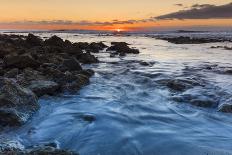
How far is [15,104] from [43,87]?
240 cm

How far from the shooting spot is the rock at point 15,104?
7.78 meters

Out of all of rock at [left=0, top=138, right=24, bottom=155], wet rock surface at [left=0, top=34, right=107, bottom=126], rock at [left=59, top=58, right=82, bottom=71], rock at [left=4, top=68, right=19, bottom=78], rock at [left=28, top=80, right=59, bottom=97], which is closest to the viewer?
rock at [left=0, top=138, right=24, bottom=155]

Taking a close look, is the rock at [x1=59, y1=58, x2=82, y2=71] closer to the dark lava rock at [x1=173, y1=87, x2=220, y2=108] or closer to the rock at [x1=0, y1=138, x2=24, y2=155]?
the dark lava rock at [x1=173, y1=87, x2=220, y2=108]

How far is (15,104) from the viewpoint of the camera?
27.5 feet

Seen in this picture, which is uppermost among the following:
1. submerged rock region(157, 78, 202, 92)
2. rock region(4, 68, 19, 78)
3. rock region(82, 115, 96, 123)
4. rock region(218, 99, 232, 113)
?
rock region(4, 68, 19, 78)

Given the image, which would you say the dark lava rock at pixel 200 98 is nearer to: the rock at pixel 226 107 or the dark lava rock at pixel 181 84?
the rock at pixel 226 107

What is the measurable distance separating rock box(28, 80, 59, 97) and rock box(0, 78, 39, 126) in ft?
3.76

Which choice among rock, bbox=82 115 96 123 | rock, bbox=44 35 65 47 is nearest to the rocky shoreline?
rock, bbox=82 115 96 123

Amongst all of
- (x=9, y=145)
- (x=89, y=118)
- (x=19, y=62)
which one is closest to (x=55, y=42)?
(x=19, y=62)

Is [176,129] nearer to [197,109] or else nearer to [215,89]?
[197,109]

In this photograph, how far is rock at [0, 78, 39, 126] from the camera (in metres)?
7.78

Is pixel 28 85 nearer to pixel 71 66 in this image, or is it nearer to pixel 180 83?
pixel 71 66

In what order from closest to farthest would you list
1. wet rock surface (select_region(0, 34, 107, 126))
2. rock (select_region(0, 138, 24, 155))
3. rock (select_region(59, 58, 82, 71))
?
rock (select_region(0, 138, 24, 155)) → wet rock surface (select_region(0, 34, 107, 126)) → rock (select_region(59, 58, 82, 71))

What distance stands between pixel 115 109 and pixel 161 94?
8.26 feet
